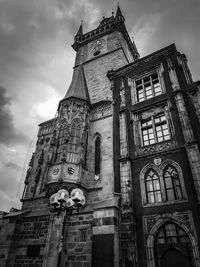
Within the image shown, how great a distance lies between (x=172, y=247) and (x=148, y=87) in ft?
36.4

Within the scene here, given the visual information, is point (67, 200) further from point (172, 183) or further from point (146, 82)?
point (146, 82)

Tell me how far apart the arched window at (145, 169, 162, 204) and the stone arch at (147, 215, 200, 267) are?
1.08m

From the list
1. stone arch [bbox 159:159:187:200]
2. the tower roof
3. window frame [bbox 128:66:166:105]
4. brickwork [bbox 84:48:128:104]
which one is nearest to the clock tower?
the tower roof

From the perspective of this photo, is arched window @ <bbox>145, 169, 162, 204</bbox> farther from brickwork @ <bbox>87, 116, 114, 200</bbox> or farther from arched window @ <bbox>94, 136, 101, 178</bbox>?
arched window @ <bbox>94, 136, 101, 178</bbox>

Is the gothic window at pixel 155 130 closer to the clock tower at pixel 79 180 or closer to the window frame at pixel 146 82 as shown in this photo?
the window frame at pixel 146 82

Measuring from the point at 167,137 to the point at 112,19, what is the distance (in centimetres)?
2307

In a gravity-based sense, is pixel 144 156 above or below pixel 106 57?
below

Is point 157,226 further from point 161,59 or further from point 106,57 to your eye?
point 106,57

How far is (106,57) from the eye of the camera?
2336 cm

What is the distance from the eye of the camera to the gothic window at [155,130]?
498 inches

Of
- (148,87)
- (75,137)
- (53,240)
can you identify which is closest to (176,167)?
(75,137)

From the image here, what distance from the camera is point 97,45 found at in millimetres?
26406

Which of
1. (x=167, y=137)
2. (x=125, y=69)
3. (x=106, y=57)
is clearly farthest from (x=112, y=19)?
(x=167, y=137)

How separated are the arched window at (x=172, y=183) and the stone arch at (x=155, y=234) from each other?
3.49 feet
